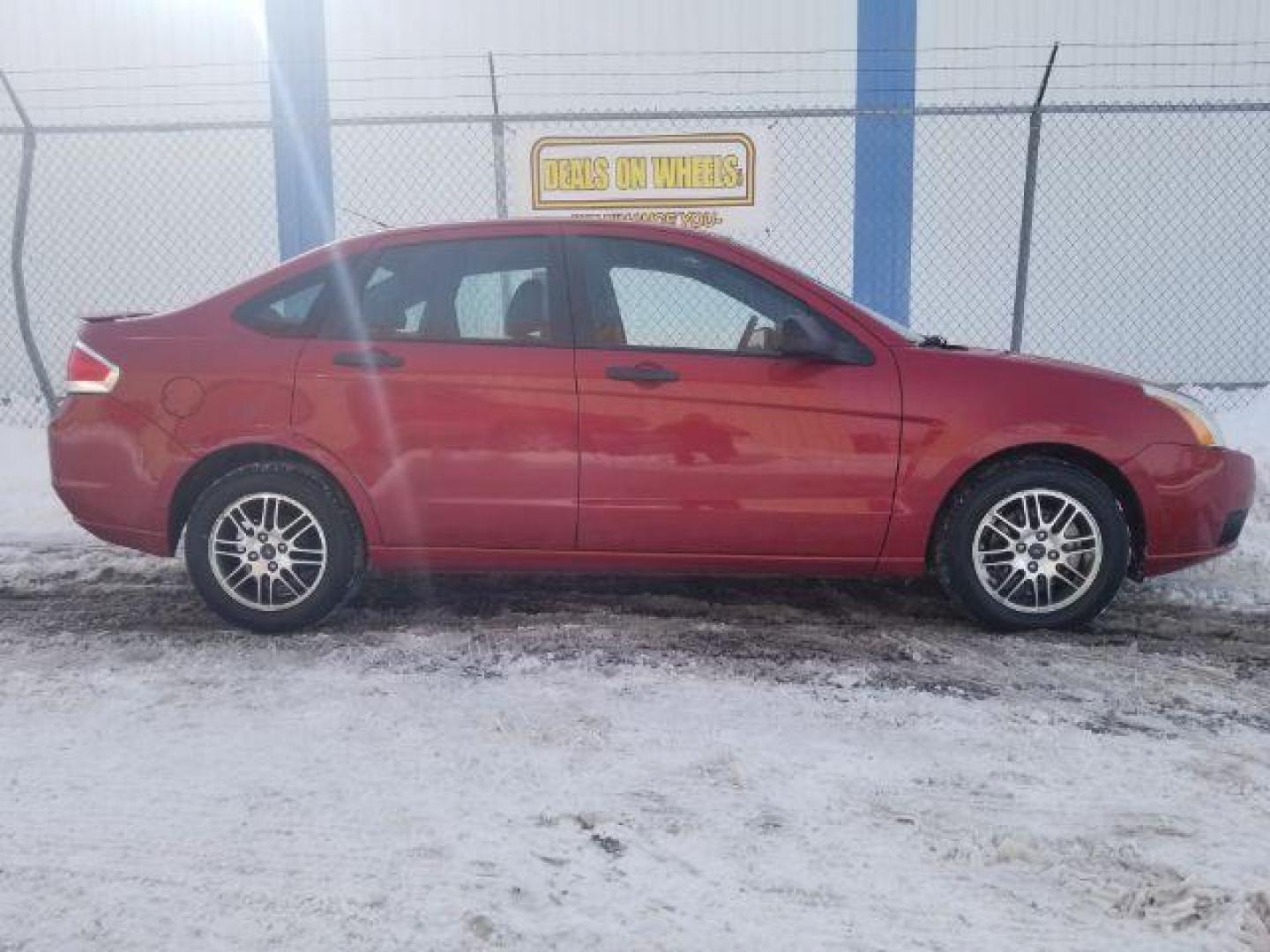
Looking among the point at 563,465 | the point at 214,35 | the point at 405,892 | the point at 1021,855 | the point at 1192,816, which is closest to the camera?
the point at 405,892

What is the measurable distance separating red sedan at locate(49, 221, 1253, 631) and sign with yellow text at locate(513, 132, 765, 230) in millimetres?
3450

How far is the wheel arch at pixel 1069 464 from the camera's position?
13.2ft

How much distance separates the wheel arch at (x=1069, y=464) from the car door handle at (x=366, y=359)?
7.06 feet

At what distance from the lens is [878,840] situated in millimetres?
2500

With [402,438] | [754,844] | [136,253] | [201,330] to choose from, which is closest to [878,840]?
[754,844]

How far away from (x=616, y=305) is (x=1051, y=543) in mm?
1909

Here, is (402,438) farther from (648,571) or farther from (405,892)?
(405,892)

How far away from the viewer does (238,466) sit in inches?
161

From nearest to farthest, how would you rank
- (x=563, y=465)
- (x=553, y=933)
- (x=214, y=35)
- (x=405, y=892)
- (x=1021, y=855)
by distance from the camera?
(x=553, y=933) → (x=405, y=892) → (x=1021, y=855) → (x=563, y=465) → (x=214, y=35)

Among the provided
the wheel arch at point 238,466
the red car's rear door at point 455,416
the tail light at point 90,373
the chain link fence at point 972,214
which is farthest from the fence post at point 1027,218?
the tail light at point 90,373

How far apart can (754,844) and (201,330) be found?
291cm

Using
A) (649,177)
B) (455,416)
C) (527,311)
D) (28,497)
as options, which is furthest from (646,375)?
(28,497)

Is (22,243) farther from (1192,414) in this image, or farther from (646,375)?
(1192,414)

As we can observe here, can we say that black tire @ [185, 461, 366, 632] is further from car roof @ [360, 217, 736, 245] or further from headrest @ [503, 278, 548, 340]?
car roof @ [360, 217, 736, 245]
